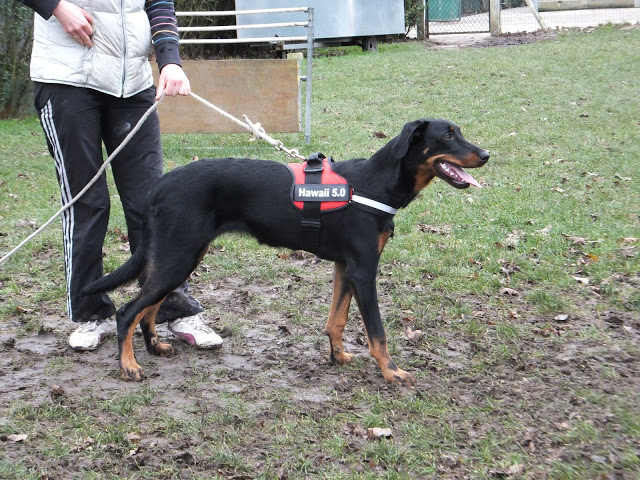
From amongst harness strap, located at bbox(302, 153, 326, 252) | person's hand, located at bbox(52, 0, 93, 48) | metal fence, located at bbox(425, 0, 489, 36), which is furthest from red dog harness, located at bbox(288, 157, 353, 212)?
metal fence, located at bbox(425, 0, 489, 36)

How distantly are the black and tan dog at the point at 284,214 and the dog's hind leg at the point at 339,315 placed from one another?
16cm

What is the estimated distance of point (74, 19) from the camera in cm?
369

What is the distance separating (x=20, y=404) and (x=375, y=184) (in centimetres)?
219

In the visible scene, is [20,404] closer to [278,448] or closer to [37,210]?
[278,448]

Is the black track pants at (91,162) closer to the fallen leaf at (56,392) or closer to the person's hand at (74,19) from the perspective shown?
the person's hand at (74,19)

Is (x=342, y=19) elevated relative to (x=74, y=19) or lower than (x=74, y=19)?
elevated

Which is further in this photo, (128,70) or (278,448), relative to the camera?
(128,70)

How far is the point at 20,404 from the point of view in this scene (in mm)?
3590

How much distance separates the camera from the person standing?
385 centimetres

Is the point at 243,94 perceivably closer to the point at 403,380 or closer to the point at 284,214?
the point at 284,214

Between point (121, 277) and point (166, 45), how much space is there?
1.35 m

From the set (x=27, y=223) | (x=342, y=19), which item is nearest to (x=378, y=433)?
(x=27, y=223)

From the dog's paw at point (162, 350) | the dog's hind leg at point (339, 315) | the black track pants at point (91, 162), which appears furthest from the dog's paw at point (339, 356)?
the black track pants at point (91, 162)

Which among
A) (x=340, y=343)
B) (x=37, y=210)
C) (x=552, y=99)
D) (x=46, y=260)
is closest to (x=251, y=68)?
(x=37, y=210)
